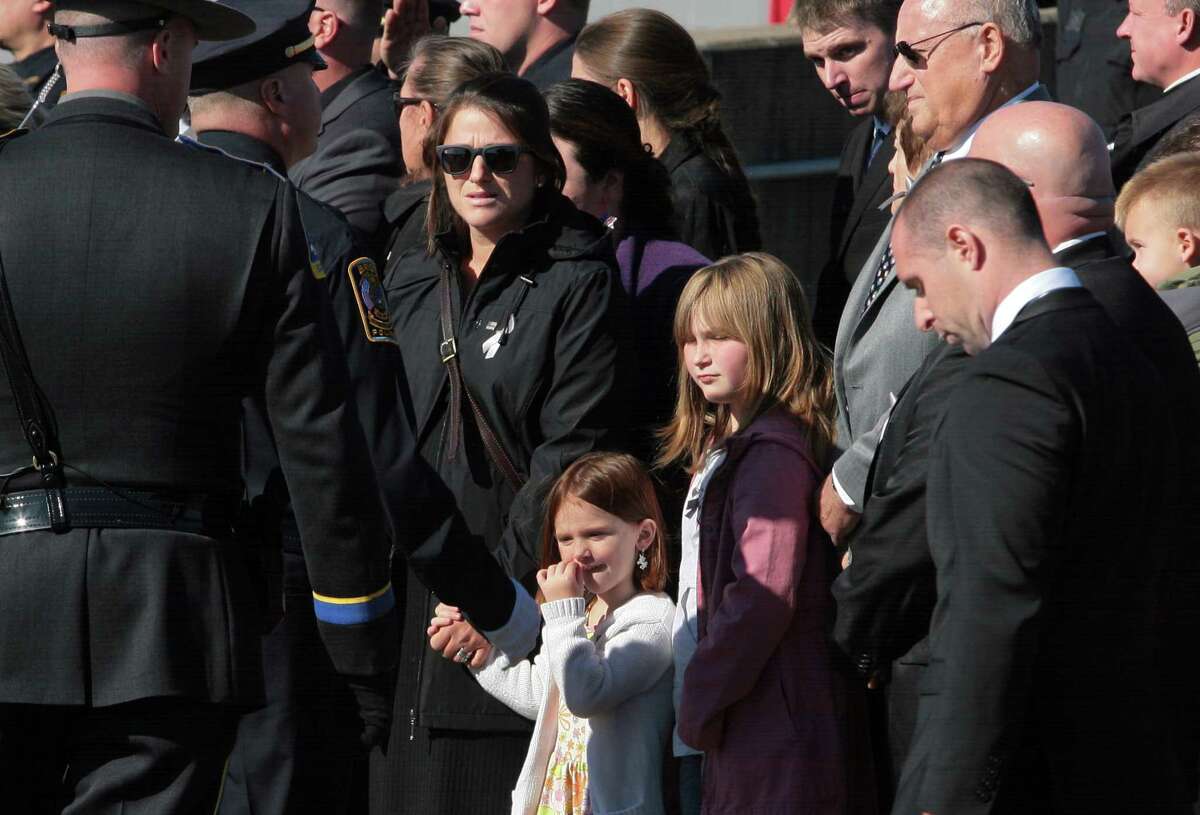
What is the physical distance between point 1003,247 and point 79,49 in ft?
6.17

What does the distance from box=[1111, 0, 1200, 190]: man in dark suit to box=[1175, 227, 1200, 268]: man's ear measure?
1.17 metres

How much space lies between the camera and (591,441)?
493 centimetres

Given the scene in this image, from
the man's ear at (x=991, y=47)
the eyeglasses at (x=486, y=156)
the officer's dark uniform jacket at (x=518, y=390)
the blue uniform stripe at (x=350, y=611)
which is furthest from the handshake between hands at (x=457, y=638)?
the man's ear at (x=991, y=47)

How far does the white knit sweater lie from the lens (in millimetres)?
4570

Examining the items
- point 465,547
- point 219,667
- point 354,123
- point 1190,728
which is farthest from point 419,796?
point 354,123

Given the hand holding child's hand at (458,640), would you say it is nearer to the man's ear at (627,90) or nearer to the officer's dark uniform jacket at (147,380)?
the officer's dark uniform jacket at (147,380)

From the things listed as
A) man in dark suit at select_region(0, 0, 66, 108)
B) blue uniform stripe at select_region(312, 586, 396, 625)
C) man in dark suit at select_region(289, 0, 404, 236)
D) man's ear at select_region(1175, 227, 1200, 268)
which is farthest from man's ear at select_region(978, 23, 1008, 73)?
man in dark suit at select_region(0, 0, 66, 108)

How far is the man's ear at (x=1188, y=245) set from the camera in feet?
14.8

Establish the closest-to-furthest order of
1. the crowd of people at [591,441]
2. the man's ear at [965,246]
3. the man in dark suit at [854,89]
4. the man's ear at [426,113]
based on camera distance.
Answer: the crowd of people at [591,441] < the man's ear at [965,246] < the man's ear at [426,113] < the man in dark suit at [854,89]

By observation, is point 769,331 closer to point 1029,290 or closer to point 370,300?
point 370,300

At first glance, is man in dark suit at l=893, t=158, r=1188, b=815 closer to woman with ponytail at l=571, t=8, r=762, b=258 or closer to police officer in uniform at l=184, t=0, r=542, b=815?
police officer in uniform at l=184, t=0, r=542, b=815

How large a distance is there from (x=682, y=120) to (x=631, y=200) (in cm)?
58

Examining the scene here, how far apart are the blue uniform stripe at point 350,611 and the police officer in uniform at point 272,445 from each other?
0.66ft

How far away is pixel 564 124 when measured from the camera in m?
5.53
